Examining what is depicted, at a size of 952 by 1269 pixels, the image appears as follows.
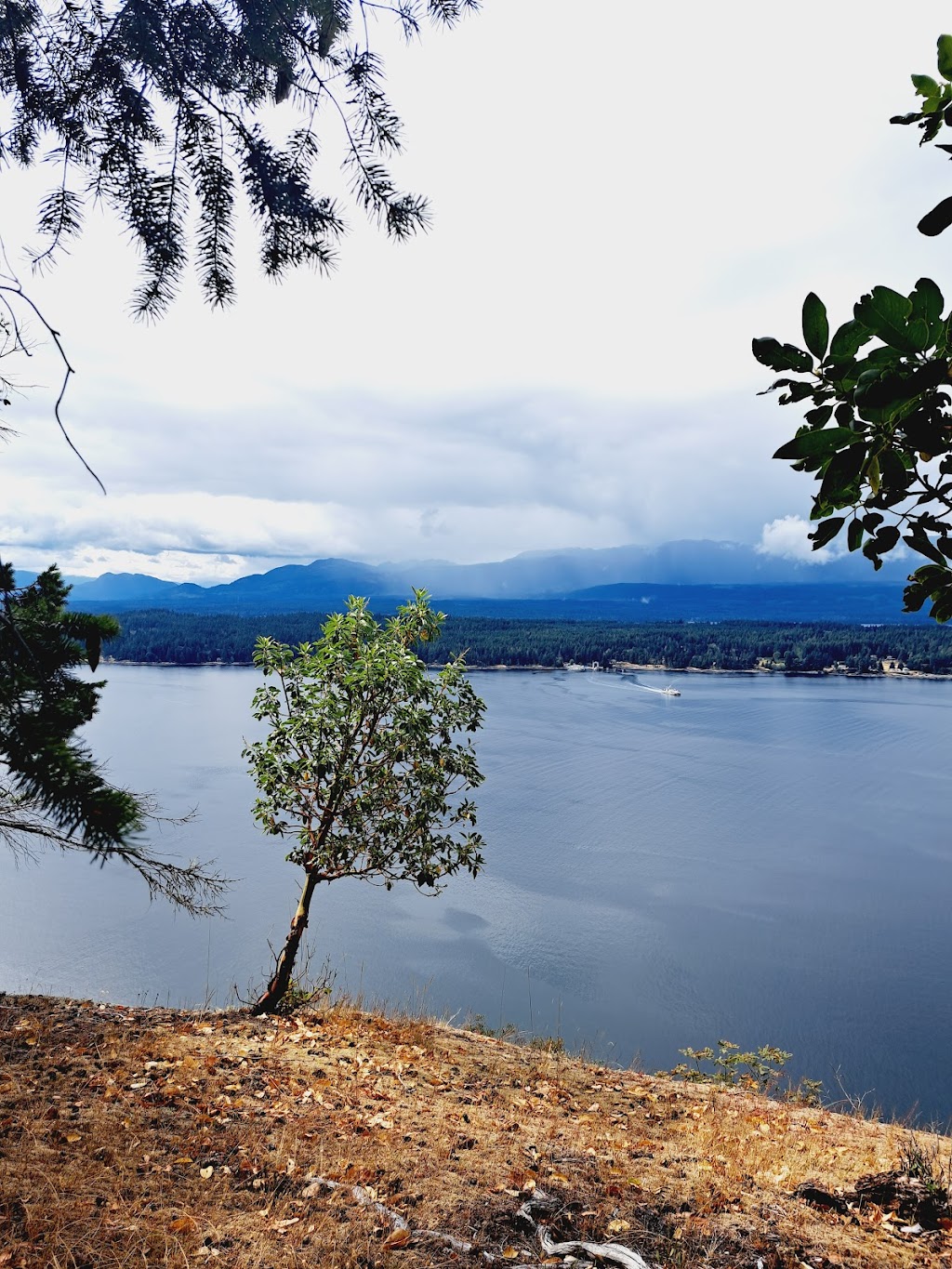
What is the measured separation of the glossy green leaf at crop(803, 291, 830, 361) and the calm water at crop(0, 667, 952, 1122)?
320 inches

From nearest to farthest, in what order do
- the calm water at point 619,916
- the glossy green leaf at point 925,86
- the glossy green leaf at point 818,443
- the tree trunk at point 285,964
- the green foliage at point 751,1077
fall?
the glossy green leaf at point 818,443 < the glossy green leaf at point 925,86 < the tree trunk at point 285,964 < the green foliage at point 751,1077 < the calm water at point 619,916

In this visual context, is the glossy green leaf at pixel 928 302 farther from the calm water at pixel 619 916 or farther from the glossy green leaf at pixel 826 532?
the calm water at pixel 619 916

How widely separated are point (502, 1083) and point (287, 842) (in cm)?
2158

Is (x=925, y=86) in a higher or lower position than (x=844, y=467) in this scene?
higher

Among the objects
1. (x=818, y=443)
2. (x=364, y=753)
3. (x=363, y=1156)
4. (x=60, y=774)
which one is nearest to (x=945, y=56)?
(x=818, y=443)

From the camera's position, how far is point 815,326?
922mm

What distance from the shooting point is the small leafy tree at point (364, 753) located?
598 cm

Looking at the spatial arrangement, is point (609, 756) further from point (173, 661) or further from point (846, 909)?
point (173, 661)

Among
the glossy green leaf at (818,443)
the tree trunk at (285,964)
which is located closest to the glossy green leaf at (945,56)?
the glossy green leaf at (818,443)

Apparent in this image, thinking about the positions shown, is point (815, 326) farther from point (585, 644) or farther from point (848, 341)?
point (585, 644)

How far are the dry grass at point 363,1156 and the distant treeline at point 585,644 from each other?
2510 inches

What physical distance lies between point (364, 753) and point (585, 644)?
262ft

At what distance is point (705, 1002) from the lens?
16531 mm

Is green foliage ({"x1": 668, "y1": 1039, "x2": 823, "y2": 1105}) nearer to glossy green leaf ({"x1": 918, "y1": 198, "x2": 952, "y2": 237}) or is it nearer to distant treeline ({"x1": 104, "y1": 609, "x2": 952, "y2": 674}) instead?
glossy green leaf ({"x1": 918, "y1": 198, "x2": 952, "y2": 237})
